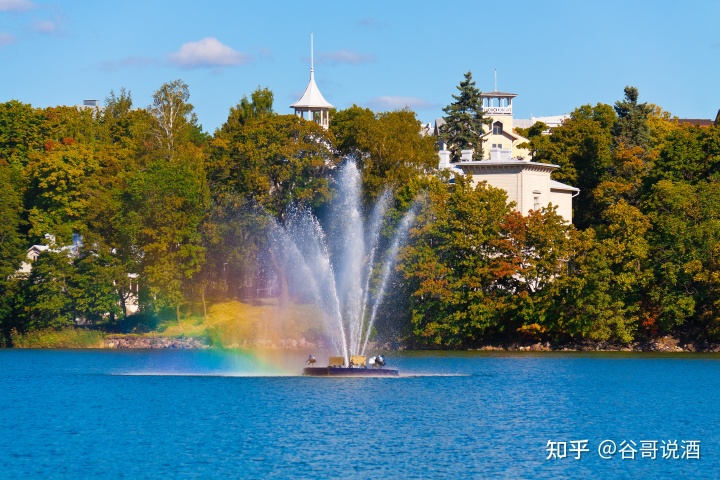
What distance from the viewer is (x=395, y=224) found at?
89.8 metres

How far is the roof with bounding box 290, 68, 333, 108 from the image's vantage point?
129875 mm

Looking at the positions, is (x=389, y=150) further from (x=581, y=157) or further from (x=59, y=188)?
(x=59, y=188)

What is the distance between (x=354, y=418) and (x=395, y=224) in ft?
138

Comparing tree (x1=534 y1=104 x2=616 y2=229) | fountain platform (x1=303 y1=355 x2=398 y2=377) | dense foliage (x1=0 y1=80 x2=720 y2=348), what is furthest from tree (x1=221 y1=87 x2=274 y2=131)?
fountain platform (x1=303 y1=355 x2=398 y2=377)

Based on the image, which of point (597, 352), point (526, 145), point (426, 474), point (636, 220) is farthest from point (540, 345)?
point (426, 474)

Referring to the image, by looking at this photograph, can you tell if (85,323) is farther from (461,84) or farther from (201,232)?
(461,84)

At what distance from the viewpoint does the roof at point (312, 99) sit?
12988 centimetres

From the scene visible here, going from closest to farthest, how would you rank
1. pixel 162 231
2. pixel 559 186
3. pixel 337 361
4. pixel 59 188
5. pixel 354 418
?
1. pixel 354 418
2. pixel 337 361
3. pixel 162 231
4. pixel 559 186
5. pixel 59 188

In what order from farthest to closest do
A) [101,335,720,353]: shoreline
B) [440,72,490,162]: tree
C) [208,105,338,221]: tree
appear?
1. [440,72,490,162]: tree
2. [208,105,338,221]: tree
3. [101,335,720,353]: shoreline

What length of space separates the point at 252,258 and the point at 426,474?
61.3 metres

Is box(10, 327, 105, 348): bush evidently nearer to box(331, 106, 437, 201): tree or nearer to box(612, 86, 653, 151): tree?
box(331, 106, 437, 201): tree

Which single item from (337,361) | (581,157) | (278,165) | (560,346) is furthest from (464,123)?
(337,361)

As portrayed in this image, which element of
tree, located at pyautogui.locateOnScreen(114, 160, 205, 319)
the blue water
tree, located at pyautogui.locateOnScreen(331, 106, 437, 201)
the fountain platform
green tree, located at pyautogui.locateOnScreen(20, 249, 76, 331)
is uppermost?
tree, located at pyautogui.locateOnScreen(331, 106, 437, 201)

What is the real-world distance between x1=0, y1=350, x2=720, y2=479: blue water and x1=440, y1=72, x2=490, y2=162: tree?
4641 cm
